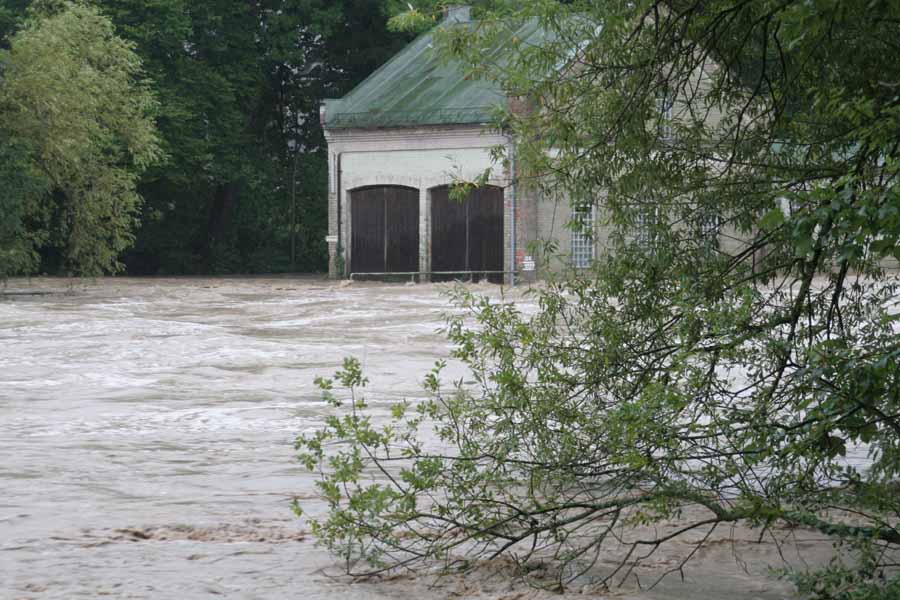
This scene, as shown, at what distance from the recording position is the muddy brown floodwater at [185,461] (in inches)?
241

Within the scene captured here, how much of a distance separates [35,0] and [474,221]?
12671 millimetres

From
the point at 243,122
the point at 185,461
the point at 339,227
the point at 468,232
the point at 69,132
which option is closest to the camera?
the point at 185,461

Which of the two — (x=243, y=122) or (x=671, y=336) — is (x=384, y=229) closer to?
(x=243, y=122)

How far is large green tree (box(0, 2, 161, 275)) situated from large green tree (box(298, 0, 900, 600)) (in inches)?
866

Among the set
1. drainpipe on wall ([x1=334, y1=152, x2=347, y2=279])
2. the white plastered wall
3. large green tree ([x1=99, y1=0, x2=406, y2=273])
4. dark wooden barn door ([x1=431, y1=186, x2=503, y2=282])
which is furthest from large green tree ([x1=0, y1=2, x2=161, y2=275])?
dark wooden barn door ([x1=431, y1=186, x2=503, y2=282])

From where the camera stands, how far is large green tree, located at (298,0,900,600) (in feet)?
17.9

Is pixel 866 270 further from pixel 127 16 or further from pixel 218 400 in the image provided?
pixel 127 16

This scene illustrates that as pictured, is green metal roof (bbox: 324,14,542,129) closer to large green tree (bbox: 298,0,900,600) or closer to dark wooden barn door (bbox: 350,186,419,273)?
dark wooden barn door (bbox: 350,186,419,273)

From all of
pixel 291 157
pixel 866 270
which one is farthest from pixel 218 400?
pixel 291 157

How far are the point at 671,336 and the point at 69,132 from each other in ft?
82.1

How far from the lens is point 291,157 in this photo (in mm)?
47250

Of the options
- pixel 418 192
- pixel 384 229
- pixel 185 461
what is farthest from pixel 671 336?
pixel 384 229

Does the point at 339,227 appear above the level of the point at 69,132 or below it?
below

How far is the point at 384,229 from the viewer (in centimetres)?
3650
